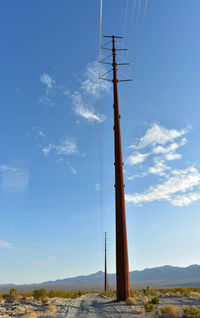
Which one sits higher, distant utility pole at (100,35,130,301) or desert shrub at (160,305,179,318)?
distant utility pole at (100,35,130,301)

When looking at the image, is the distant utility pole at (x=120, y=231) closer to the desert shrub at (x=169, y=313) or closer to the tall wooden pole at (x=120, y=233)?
the tall wooden pole at (x=120, y=233)

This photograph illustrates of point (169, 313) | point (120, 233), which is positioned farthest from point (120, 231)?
point (169, 313)

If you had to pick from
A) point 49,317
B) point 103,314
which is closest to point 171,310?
point 103,314

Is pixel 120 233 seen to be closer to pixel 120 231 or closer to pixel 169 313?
pixel 120 231

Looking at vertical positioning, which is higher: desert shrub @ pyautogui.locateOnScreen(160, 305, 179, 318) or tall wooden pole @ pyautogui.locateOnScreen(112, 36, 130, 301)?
tall wooden pole @ pyautogui.locateOnScreen(112, 36, 130, 301)

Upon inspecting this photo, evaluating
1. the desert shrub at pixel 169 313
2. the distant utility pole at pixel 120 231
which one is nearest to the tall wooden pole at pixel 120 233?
the distant utility pole at pixel 120 231

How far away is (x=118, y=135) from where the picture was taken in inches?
961

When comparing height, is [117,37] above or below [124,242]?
above

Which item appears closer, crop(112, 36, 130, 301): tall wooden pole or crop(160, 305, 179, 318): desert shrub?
crop(160, 305, 179, 318): desert shrub

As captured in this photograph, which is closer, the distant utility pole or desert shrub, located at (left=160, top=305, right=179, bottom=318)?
desert shrub, located at (left=160, top=305, right=179, bottom=318)

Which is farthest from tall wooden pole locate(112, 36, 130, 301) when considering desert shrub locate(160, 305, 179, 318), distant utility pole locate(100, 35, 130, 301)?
desert shrub locate(160, 305, 179, 318)

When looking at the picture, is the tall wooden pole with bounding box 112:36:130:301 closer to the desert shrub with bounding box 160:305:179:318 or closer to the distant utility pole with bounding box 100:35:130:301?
the distant utility pole with bounding box 100:35:130:301

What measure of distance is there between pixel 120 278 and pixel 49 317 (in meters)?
6.02

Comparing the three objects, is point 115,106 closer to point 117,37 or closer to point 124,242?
point 117,37
